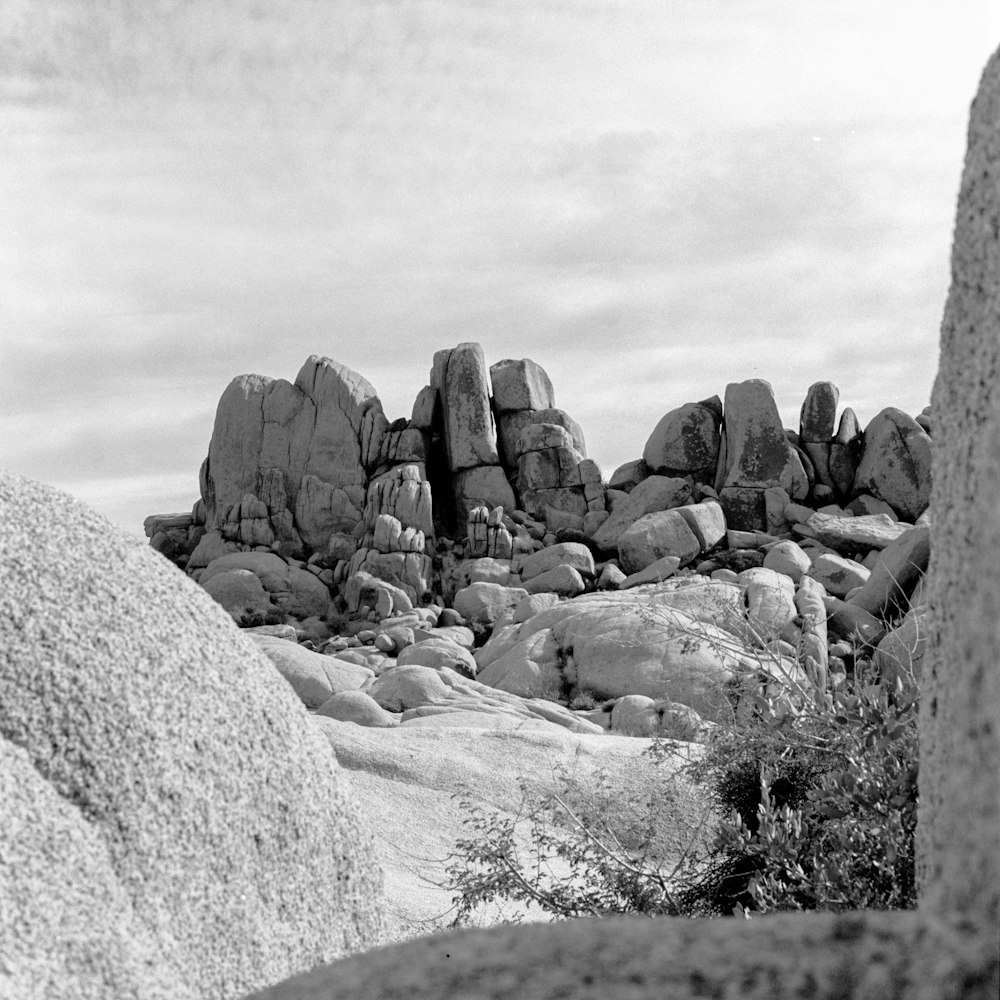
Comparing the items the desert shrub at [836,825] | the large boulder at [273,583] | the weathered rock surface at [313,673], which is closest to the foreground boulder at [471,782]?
the desert shrub at [836,825]

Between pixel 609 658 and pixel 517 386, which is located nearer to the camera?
pixel 609 658

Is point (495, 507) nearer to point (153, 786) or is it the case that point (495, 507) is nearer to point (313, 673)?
point (313, 673)

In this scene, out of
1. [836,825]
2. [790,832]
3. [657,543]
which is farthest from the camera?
[657,543]

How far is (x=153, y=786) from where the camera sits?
2.86m

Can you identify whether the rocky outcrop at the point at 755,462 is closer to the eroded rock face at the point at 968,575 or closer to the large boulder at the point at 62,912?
the large boulder at the point at 62,912

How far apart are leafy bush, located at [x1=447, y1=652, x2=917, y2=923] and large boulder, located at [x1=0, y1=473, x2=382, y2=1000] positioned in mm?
2547

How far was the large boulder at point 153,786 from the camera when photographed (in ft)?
8.66

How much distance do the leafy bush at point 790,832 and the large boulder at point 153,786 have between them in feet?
8.36

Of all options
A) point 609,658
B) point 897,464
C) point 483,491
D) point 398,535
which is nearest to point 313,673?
point 609,658

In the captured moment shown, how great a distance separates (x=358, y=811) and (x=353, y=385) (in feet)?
136

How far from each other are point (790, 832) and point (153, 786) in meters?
4.21

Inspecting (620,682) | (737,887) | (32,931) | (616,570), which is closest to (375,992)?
(32,931)

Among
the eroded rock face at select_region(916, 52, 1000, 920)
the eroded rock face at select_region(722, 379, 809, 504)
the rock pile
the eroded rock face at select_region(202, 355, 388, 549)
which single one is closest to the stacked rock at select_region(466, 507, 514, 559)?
the rock pile

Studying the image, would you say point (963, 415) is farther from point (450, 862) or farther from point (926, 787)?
point (450, 862)
